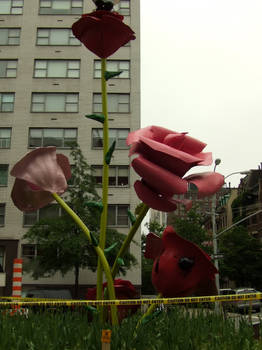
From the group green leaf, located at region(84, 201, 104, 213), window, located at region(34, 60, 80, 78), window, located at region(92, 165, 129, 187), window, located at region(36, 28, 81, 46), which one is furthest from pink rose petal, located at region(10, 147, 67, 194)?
window, located at region(36, 28, 81, 46)

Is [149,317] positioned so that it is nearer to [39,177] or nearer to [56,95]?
[39,177]

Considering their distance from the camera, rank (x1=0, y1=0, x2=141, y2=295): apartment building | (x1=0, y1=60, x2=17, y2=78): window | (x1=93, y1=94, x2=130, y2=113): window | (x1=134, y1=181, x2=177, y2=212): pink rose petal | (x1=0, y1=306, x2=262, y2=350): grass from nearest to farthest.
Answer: (x1=0, y1=306, x2=262, y2=350): grass
(x1=134, y1=181, x2=177, y2=212): pink rose petal
(x1=0, y1=0, x2=141, y2=295): apartment building
(x1=93, y1=94, x2=130, y2=113): window
(x1=0, y1=60, x2=17, y2=78): window

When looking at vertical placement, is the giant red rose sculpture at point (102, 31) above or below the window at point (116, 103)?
below

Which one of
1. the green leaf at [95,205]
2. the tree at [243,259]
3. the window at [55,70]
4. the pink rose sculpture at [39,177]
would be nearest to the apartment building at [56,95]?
the window at [55,70]

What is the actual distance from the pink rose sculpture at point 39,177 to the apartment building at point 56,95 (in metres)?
23.4

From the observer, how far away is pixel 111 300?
2.40 m

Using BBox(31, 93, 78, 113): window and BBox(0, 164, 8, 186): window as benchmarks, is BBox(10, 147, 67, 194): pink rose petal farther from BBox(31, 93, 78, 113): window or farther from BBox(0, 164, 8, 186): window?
BBox(31, 93, 78, 113): window

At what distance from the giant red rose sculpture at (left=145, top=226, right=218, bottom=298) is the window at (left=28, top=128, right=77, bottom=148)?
25884mm

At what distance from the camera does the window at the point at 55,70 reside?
2892 centimetres

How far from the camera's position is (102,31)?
8.46ft

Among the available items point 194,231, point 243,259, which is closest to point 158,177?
point 194,231

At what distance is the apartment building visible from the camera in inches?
1040

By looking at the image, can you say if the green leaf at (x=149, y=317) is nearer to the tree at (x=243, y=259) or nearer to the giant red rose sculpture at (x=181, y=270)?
the giant red rose sculpture at (x=181, y=270)

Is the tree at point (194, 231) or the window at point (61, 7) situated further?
the window at point (61, 7)
